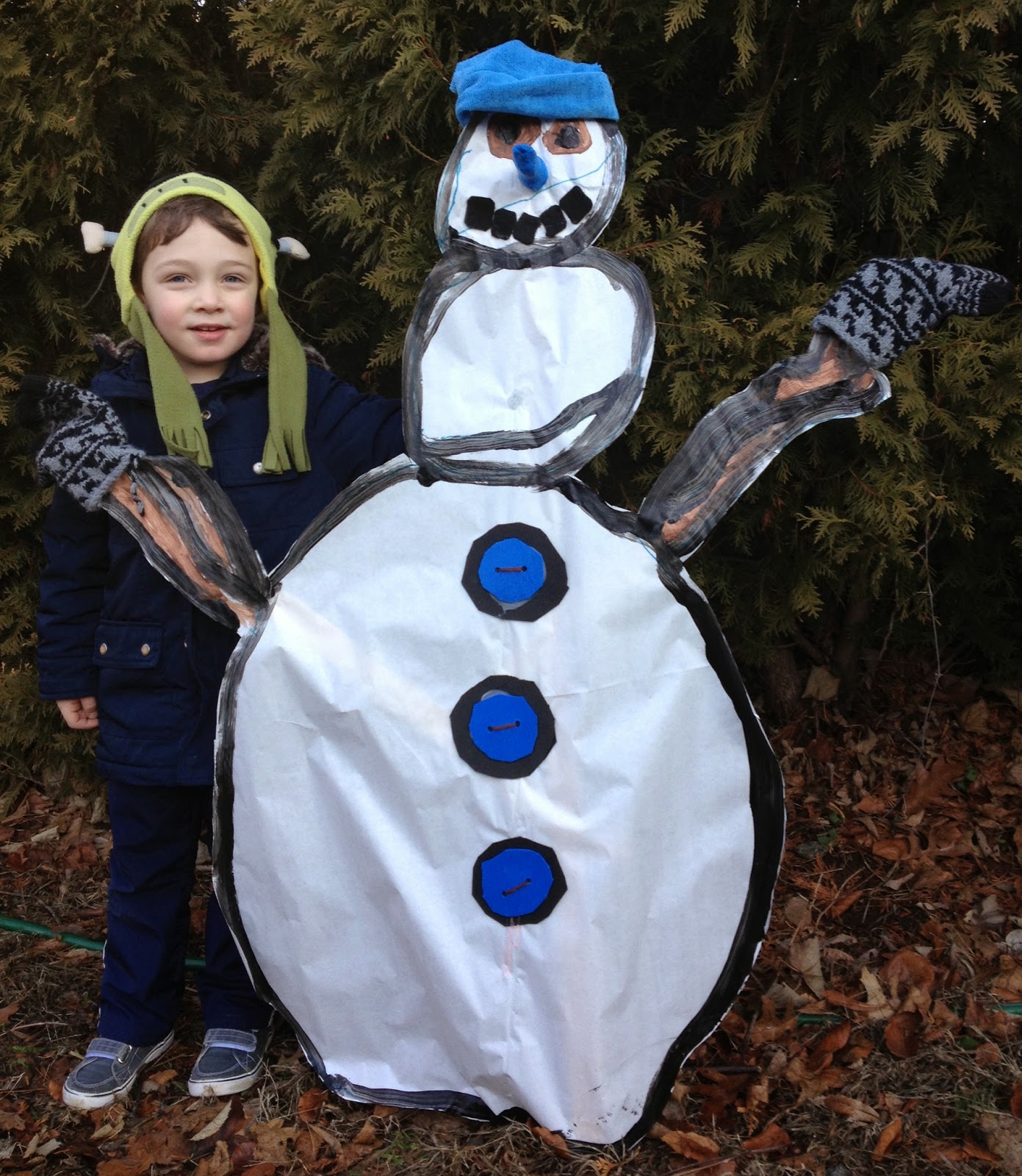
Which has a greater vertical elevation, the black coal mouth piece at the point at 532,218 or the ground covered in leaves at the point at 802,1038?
the black coal mouth piece at the point at 532,218

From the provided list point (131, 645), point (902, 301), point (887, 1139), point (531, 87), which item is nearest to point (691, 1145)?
point (887, 1139)

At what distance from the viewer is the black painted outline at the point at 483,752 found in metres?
1.98

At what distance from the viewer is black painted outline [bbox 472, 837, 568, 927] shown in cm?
199

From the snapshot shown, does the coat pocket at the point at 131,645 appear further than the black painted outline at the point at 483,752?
Yes

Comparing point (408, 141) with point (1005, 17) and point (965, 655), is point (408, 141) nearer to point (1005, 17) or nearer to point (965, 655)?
point (1005, 17)

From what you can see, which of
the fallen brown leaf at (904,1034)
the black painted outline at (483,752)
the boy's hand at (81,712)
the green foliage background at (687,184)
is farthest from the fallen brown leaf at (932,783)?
the boy's hand at (81,712)

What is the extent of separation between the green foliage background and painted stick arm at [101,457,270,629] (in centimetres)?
89

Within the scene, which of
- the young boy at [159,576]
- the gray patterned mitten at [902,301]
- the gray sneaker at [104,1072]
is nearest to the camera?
the gray patterned mitten at [902,301]

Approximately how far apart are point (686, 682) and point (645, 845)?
1.00ft

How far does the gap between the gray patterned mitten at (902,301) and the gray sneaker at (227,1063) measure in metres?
1.92

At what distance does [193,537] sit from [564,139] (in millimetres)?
1010

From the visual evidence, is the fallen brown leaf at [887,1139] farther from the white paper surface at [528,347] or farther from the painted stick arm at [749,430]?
the white paper surface at [528,347]

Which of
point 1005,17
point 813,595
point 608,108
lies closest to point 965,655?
point 813,595

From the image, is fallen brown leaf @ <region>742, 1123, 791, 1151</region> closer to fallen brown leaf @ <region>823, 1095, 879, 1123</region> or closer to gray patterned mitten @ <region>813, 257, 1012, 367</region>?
fallen brown leaf @ <region>823, 1095, 879, 1123</region>
